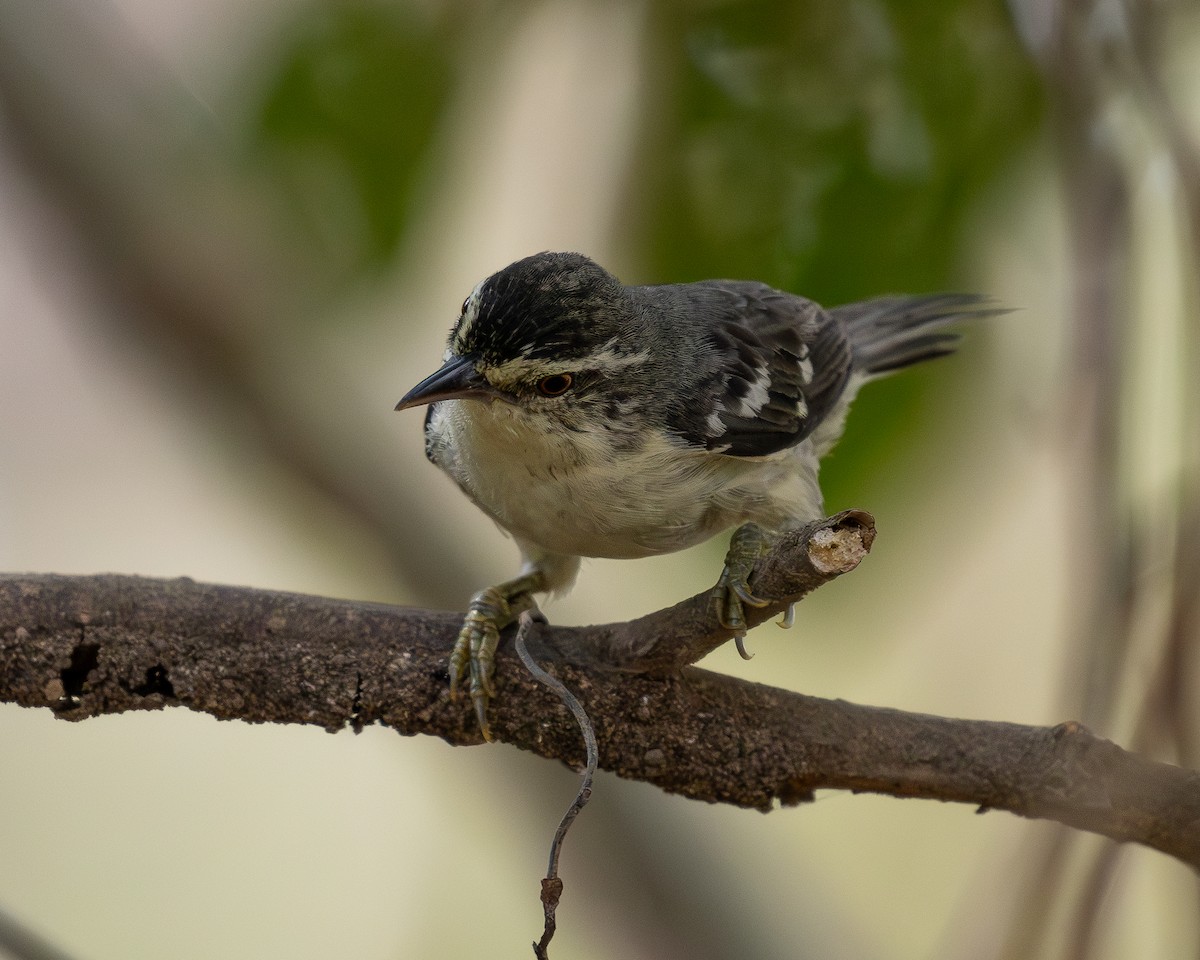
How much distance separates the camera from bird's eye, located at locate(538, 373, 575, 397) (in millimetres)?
2855

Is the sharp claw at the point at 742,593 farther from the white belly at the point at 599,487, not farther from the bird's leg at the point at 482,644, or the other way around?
the bird's leg at the point at 482,644

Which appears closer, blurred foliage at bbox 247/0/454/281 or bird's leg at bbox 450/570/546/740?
bird's leg at bbox 450/570/546/740

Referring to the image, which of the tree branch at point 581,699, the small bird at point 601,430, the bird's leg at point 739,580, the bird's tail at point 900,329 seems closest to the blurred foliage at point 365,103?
the small bird at point 601,430

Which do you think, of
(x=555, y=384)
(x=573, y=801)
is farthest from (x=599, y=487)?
(x=573, y=801)

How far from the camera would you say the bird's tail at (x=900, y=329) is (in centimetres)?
410

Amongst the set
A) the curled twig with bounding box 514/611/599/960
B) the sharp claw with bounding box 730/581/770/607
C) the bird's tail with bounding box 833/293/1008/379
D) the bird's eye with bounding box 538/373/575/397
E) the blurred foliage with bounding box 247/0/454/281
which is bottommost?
the curled twig with bounding box 514/611/599/960

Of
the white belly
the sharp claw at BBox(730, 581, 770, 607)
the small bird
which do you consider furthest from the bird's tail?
the sharp claw at BBox(730, 581, 770, 607)

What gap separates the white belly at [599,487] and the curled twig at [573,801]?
276mm

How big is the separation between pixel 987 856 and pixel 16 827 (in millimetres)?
3404

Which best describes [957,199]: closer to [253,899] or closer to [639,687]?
[639,687]

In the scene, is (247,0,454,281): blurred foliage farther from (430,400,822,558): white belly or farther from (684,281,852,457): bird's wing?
(684,281,852,457): bird's wing

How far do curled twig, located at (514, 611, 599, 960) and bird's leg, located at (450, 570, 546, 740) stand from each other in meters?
0.07

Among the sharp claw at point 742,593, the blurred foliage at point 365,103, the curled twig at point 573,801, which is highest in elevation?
the blurred foliage at point 365,103

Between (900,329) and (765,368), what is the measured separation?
3.37ft
